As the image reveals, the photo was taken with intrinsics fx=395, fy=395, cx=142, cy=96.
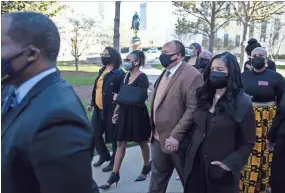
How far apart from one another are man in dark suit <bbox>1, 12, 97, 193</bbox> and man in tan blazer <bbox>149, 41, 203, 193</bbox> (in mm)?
2179

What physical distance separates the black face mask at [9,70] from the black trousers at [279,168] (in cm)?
274

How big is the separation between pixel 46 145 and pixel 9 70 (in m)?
0.37

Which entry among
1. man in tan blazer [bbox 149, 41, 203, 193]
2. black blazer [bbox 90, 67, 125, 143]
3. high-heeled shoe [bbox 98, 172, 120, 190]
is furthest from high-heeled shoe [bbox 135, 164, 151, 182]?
man in tan blazer [bbox 149, 41, 203, 193]

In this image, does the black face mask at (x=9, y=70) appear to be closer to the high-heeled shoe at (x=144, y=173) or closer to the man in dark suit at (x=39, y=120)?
the man in dark suit at (x=39, y=120)

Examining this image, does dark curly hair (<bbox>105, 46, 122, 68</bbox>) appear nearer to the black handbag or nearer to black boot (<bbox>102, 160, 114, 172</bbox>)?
the black handbag

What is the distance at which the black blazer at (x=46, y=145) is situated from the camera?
1380mm

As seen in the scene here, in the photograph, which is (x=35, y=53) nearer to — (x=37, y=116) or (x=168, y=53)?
(x=37, y=116)

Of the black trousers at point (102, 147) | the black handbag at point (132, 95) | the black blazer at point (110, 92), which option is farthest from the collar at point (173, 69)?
the black trousers at point (102, 147)

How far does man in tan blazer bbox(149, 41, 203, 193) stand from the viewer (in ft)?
11.9

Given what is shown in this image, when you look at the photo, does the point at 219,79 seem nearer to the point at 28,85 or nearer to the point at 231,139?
the point at 231,139

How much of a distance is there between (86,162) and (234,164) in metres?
1.88

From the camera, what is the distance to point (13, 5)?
603 inches

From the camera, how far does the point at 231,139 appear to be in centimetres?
312

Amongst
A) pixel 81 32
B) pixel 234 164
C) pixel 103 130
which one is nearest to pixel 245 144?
pixel 234 164
